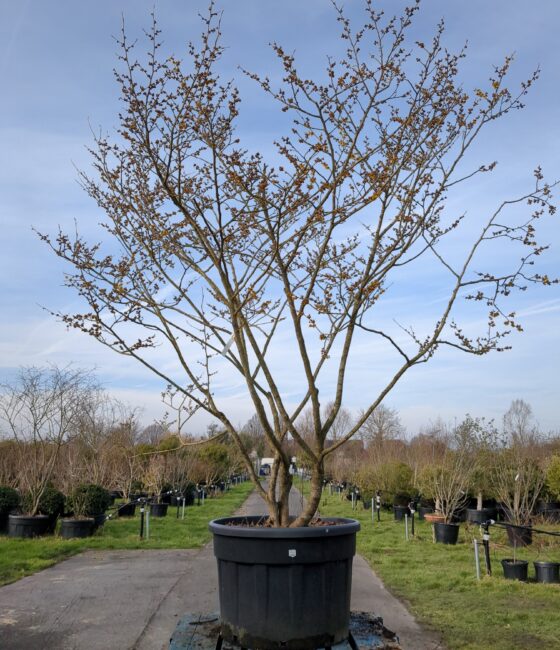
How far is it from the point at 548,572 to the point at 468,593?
4.03 feet

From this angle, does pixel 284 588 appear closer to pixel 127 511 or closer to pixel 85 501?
pixel 85 501

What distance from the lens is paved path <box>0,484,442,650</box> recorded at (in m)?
4.57

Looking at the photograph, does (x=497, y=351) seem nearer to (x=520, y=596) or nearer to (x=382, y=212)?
(x=382, y=212)

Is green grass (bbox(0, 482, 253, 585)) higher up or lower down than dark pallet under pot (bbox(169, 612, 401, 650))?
lower down

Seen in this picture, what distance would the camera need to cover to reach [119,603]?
5.75 metres

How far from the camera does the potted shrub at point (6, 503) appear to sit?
1021 centimetres

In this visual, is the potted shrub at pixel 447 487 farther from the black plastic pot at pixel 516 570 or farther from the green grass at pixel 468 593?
the black plastic pot at pixel 516 570

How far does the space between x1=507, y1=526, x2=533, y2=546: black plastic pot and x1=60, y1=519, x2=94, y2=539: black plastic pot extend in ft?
21.9

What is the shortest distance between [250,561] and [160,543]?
7798 mm

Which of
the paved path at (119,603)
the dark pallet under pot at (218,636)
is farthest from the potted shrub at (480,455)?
the dark pallet under pot at (218,636)

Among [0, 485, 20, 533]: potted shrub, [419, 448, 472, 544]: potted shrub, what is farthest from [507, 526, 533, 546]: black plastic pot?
[0, 485, 20, 533]: potted shrub

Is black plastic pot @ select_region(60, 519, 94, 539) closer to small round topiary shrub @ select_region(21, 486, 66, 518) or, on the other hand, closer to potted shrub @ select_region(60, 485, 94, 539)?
potted shrub @ select_region(60, 485, 94, 539)

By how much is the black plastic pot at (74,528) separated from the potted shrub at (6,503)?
3.09 ft

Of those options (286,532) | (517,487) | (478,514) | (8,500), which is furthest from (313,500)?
(478,514)
